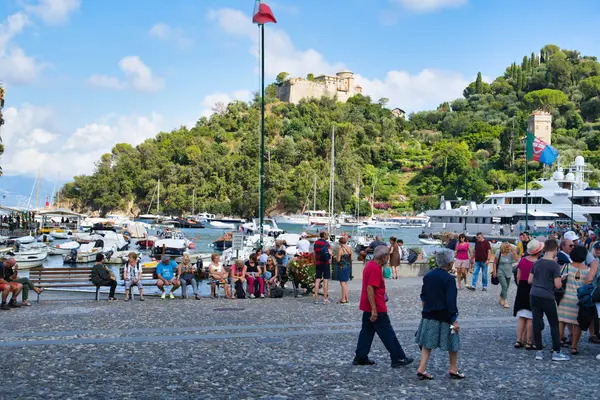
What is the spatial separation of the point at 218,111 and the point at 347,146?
41.6 meters

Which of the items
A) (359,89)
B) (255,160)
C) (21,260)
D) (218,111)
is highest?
(359,89)

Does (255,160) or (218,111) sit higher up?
(218,111)

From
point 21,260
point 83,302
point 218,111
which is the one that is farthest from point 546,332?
point 218,111

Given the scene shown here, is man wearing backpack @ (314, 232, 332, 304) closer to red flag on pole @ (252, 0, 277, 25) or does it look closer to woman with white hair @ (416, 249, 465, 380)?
woman with white hair @ (416, 249, 465, 380)

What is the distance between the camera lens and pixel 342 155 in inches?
5094

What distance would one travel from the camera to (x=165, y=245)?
4372 centimetres

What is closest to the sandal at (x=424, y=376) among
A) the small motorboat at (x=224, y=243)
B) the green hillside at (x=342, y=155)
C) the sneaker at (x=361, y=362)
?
the sneaker at (x=361, y=362)

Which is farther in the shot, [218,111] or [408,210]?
[218,111]

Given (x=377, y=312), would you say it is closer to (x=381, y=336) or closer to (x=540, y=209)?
(x=381, y=336)

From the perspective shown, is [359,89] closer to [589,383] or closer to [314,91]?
[314,91]

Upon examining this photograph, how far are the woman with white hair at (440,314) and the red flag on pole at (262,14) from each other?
15.7m

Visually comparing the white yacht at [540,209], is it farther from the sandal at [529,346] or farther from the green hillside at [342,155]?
the sandal at [529,346]

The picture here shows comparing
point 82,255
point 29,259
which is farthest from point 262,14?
point 82,255

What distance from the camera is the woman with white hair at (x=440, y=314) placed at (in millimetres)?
7012
